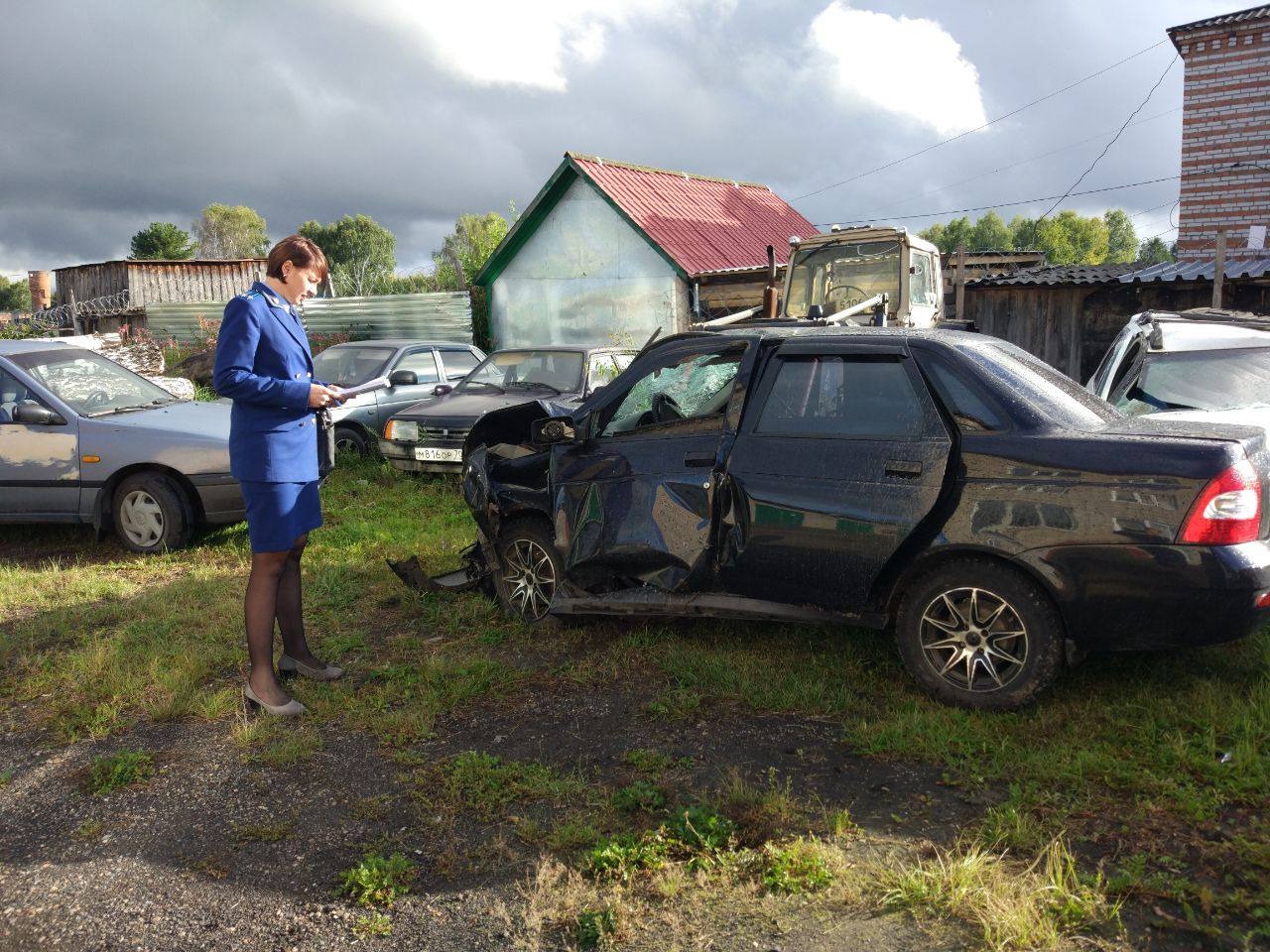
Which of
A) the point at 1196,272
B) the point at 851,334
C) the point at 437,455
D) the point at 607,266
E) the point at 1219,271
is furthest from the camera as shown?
the point at 607,266

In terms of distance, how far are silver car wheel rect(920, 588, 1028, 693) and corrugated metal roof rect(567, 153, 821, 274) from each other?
13859mm

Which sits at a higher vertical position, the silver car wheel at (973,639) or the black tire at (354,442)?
the black tire at (354,442)

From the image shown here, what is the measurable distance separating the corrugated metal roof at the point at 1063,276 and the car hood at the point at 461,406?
28.4 feet

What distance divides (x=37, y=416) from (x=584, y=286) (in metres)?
12.3

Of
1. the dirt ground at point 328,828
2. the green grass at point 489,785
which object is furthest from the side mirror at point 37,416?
the green grass at point 489,785

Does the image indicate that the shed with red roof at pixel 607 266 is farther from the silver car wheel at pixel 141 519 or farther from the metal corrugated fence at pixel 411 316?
the silver car wheel at pixel 141 519

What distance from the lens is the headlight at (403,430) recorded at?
33.3ft

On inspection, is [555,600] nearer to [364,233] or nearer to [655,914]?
[655,914]

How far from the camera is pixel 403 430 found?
10.2 m

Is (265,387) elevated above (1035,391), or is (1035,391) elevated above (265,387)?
(265,387)

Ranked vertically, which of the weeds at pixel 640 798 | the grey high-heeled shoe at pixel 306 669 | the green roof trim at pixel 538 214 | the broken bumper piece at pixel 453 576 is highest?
the green roof trim at pixel 538 214

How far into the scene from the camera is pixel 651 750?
399 centimetres

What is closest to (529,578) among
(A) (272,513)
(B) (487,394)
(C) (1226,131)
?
(A) (272,513)

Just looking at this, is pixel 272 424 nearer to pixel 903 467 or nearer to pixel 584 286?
pixel 903 467
